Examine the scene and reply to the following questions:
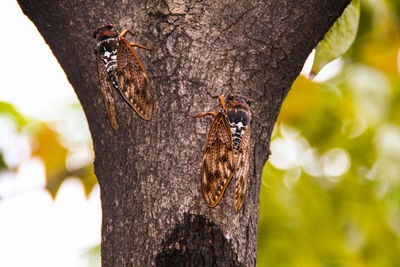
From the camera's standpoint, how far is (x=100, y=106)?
4.63 feet

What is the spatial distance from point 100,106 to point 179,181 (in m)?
0.40

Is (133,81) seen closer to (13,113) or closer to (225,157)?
(225,157)

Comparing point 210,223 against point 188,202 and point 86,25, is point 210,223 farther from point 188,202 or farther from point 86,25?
point 86,25

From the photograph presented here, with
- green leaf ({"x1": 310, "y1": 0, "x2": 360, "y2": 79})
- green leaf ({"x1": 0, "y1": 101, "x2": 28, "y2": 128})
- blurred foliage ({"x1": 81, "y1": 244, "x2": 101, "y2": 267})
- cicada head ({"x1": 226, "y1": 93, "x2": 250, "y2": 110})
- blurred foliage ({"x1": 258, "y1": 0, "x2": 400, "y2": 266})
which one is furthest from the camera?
blurred foliage ({"x1": 81, "y1": 244, "x2": 101, "y2": 267})

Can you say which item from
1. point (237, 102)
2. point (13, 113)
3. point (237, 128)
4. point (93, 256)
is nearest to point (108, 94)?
point (237, 102)

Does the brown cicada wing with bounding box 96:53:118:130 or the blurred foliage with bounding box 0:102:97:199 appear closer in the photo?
the brown cicada wing with bounding box 96:53:118:130

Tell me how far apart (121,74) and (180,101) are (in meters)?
0.34

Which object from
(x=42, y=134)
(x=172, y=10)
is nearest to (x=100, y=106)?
(x=172, y=10)

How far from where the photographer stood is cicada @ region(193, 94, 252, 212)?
1.23 m

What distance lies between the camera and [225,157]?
60.6 inches

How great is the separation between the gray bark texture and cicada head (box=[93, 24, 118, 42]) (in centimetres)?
2

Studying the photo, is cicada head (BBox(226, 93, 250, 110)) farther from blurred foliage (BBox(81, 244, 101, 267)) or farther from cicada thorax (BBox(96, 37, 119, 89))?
blurred foliage (BBox(81, 244, 101, 267))

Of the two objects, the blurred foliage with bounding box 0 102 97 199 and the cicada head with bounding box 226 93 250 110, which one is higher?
the blurred foliage with bounding box 0 102 97 199

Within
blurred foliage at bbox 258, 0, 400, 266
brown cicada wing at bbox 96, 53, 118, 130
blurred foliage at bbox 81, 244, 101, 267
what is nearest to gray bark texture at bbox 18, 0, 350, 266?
brown cicada wing at bbox 96, 53, 118, 130
